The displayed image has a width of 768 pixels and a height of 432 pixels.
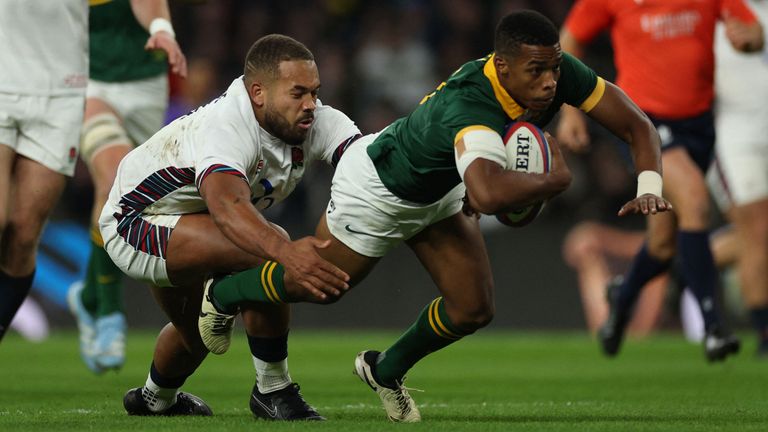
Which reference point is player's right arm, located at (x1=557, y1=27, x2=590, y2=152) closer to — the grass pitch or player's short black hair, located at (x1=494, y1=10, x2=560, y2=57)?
the grass pitch

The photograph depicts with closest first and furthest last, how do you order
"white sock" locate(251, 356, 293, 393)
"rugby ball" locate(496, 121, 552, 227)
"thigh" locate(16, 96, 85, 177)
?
1. "rugby ball" locate(496, 121, 552, 227)
2. "white sock" locate(251, 356, 293, 393)
3. "thigh" locate(16, 96, 85, 177)

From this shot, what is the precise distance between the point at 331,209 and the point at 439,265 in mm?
500

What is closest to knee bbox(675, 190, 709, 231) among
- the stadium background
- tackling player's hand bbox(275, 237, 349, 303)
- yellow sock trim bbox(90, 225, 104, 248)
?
yellow sock trim bbox(90, 225, 104, 248)

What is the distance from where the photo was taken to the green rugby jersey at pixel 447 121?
5.33 m

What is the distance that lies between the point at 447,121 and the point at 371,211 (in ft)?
1.74

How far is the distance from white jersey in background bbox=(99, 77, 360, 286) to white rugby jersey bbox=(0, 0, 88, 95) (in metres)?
1.08

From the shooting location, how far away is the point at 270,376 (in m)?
5.72

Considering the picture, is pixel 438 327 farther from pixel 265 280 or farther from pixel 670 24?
pixel 670 24

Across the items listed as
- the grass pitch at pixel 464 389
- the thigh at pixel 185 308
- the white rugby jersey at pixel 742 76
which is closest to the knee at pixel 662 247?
the grass pitch at pixel 464 389

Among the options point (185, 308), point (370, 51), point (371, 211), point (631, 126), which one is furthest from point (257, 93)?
point (370, 51)

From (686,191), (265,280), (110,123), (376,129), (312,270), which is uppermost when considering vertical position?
(312,270)

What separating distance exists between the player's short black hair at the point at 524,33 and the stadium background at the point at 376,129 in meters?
7.13

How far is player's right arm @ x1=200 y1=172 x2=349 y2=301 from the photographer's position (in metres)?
4.87

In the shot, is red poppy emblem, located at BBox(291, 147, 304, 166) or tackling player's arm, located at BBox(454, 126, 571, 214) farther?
red poppy emblem, located at BBox(291, 147, 304, 166)
